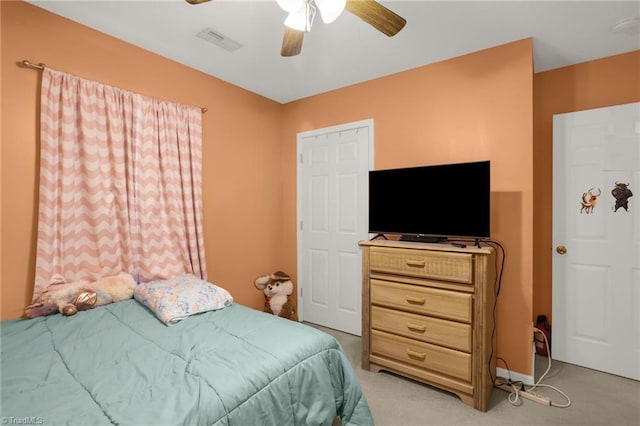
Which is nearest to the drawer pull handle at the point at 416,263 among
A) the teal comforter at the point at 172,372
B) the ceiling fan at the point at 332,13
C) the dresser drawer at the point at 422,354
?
the dresser drawer at the point at 422,354

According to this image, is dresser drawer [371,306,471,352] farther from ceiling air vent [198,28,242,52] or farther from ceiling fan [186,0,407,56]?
ceiling air vent [198,28,242,52]

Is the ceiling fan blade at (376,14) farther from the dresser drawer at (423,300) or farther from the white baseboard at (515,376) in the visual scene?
the white baseboard at (515,376)

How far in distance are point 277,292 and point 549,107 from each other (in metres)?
3.20

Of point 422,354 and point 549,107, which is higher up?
point 549,107

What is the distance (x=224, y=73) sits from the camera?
2961 mm

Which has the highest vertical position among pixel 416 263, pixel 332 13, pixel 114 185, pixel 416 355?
pixel 332 13

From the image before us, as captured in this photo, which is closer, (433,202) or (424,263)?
(424,263)

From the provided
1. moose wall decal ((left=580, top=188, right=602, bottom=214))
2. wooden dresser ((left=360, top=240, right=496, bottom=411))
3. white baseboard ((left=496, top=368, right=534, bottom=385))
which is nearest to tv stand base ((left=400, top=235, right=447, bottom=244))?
wooden dresser ((left=360, top=240, right=496, bottom=411))

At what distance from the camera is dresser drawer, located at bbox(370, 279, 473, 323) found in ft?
6.94

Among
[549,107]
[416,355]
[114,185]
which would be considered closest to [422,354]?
[416,355]

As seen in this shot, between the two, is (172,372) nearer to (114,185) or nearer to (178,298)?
(178,298)

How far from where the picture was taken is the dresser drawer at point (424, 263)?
2.10 metres

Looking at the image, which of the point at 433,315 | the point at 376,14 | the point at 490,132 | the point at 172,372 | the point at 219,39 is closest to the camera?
the point at 172,372

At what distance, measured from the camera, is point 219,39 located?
92.7 inches
